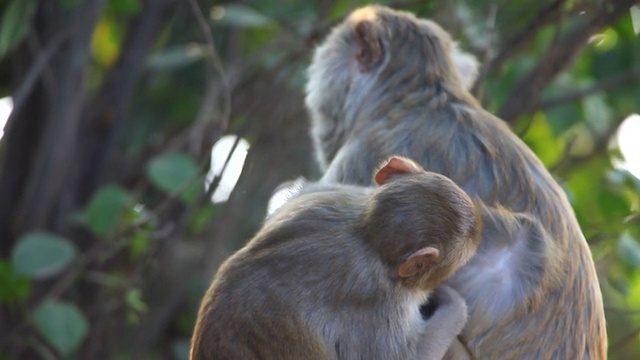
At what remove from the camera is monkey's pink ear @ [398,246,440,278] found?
3041 mm

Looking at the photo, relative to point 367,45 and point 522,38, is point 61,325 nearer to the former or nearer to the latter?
point 367,45

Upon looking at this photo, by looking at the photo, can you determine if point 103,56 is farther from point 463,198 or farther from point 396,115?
point 463,198

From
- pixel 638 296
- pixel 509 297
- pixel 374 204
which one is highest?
pixel 374 204

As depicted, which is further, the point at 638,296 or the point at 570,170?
the point at 638,296

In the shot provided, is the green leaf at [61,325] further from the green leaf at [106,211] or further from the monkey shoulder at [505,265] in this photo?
the monkey shoulder at [505,265]

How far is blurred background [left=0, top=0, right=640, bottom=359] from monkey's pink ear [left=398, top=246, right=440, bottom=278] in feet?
5.57

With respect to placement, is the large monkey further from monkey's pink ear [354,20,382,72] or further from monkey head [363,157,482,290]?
monkey head [363,157,482,290]

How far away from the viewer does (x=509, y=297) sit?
10.6 ft

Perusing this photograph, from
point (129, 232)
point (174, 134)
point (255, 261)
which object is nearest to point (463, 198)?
point (255, 261)

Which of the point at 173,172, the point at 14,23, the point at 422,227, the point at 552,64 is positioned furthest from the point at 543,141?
the point at 422,227

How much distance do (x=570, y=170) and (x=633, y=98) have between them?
1.77ft

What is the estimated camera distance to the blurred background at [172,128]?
4910mm

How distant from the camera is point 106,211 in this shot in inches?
191

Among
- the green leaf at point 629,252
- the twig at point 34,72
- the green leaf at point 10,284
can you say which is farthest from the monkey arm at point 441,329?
the twig at point 34,72
